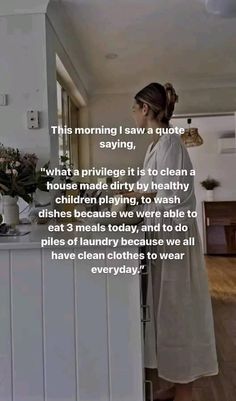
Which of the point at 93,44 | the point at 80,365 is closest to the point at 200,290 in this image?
the point at 80,365

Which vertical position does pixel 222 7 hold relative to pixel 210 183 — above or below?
above

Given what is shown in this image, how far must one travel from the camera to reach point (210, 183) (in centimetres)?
670

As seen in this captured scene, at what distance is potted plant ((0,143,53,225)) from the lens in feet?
5.78

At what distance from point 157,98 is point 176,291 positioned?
803 mm

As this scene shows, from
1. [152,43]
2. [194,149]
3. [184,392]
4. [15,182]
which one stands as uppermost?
[152,43]

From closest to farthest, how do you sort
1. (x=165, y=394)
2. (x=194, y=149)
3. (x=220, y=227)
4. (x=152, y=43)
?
(x=165, y=394), (x=152, y=43), (x=220, y=227), (x=194, y=149)

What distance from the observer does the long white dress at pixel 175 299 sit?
4.97 ft

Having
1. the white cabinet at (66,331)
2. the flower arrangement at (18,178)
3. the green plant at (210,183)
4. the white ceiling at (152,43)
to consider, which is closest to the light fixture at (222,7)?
the white ceiling at (152,43)

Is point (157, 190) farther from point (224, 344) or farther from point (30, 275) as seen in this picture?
point (224, 344)

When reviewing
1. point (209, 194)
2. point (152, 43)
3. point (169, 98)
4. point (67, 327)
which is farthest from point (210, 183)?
point (67, 327)

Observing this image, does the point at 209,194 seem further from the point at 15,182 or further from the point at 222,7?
the point at 15,182

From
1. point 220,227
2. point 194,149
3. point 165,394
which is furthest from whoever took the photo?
point 194,149

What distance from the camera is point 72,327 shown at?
123 cm

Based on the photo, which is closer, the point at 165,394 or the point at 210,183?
the point at 165,394
